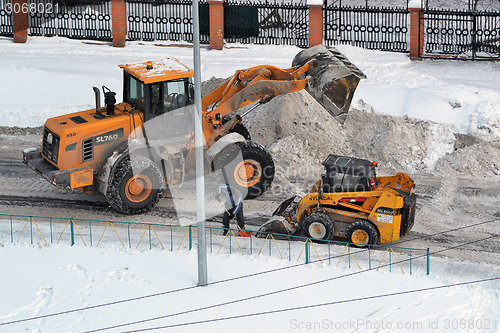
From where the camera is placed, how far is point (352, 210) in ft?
45.0

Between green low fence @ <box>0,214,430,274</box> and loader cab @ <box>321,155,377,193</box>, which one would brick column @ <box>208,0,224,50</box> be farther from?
loader cab @ <box>321,155,377,193</box>

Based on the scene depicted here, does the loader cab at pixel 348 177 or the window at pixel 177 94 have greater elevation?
the window at pixel 177 94

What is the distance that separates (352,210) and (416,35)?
12421 mm

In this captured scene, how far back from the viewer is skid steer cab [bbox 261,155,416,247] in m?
13.3

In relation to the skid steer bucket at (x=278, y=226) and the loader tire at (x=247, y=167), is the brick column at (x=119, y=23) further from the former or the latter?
the skid steer bucket at (x=278, y=226)

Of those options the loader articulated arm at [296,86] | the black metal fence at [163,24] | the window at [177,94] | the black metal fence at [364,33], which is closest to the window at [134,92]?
the window at [177,94]

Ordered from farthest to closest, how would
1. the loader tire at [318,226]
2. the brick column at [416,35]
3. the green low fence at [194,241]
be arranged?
the brick column at [416,35] < the loader tire at [318,226] < the green low fence at [194,241]

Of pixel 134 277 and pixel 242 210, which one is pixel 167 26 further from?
pixel 134 277

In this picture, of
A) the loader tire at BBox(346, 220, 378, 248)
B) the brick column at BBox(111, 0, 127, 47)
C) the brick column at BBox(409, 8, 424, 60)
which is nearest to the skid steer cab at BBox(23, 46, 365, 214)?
the loader tire at BBox(346, 220, 378, 248)

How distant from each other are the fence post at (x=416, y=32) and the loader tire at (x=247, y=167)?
1056 cm

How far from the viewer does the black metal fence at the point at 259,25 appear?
26.2 m

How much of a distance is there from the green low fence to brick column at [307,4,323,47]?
41.3 ft

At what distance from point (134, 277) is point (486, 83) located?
13.2 m

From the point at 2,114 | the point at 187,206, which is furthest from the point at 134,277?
the point at 2,114
